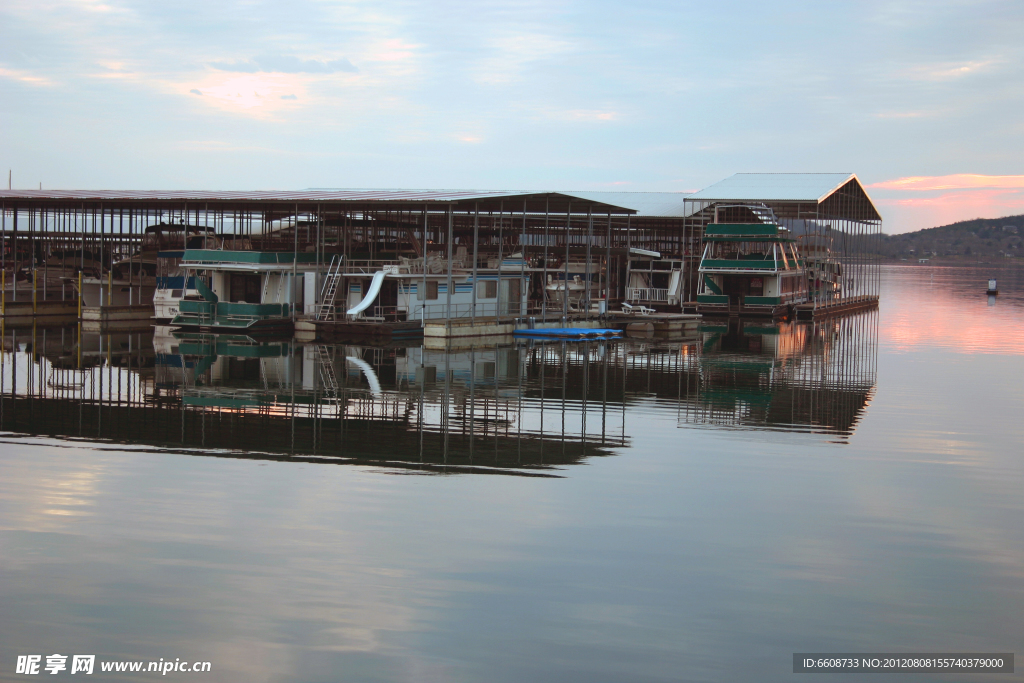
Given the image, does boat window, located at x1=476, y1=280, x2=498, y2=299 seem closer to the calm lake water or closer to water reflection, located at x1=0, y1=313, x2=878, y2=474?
water reflection, located at x1=0, y1=313, x2=878, y2=474

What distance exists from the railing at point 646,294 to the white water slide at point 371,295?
75.7 ft

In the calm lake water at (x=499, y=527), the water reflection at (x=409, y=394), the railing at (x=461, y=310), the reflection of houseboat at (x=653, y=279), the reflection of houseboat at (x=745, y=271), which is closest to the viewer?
the calm lake water at (x=499, y=527)

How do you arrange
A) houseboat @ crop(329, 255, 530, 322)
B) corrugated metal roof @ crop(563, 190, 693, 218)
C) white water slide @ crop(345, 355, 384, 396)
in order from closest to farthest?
white water slide @ crop(345, 355, 384, 396)
houseboat @ crop(329, 255, 530, 322)
corrugated metal roof @ crop(563, 190, 693, 218)

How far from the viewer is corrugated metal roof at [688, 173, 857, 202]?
65.4 meters

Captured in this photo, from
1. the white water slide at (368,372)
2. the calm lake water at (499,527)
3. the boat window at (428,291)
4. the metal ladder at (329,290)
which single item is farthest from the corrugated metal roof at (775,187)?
the calm lake water at (499,527)

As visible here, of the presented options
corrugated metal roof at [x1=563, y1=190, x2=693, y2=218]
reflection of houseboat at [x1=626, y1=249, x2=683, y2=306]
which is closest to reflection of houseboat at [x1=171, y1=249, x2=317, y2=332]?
reflection of houseboat at [x1=626, y1=249, x2=683, y2=306]

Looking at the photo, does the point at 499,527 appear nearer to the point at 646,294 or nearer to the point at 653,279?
the point at 646,294

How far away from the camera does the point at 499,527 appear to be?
13656 millimetres

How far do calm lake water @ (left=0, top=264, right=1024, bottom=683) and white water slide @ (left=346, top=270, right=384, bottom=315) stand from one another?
14026 millimetres

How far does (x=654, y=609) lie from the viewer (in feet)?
35.0

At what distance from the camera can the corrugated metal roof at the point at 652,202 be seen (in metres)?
→ 73.6

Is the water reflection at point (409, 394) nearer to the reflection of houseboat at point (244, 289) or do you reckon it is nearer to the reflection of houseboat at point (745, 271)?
the reflection of houseboat at point (244, 289)

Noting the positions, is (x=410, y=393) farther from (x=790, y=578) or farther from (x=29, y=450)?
(x=790, y=578)

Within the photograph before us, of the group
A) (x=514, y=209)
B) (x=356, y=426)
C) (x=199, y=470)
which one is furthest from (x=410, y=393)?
(x=514, y=209)
